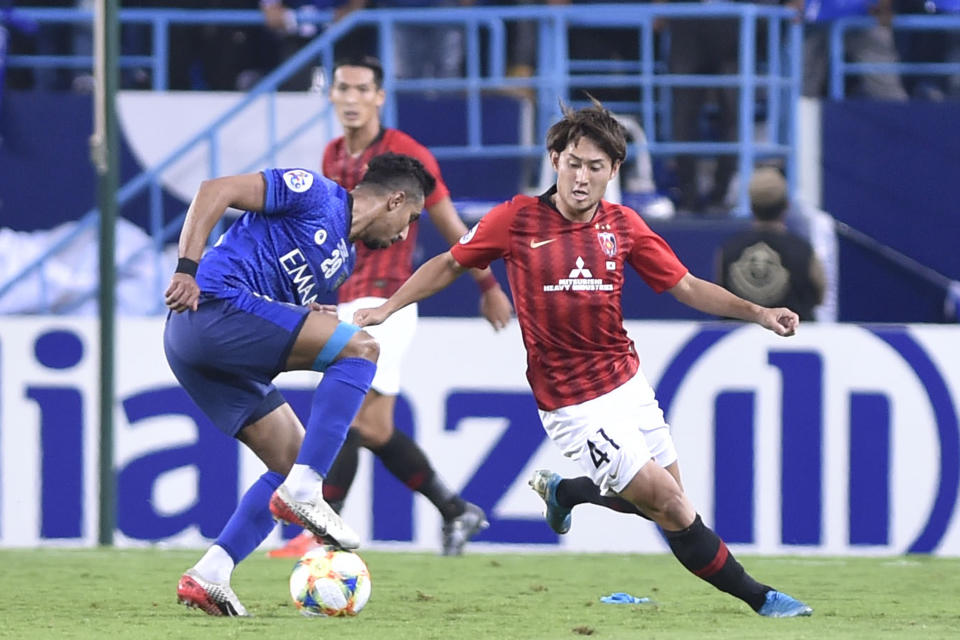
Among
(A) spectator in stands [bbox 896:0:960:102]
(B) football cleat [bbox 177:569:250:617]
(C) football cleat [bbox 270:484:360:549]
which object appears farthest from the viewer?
(A) spectator in stands [bbox 896:0:960:102]

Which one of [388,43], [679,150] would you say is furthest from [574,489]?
[388,43]

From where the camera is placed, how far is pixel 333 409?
620cm

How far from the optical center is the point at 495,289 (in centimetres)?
827

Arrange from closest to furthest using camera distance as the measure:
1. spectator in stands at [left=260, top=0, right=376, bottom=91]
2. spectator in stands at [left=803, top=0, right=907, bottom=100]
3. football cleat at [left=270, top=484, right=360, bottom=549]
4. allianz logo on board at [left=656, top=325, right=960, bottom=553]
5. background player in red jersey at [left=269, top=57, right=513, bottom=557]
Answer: football cleat at [left=270, top=484, right=360, bottom=549] → background player in red jersey at [left=269, top=57, right=513, bottom=557] → allianz logo on board at [left=656, top=325, right=960, bottom=553] → spectator in stands at [left=803, top=0, right=907, bottom=100] → spectator in stands at [left=260, top=0, right=376, bottom=91]

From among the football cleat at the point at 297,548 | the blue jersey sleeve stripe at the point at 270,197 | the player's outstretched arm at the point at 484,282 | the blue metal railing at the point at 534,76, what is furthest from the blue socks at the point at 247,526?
the blue metal railing at the point at 534,76

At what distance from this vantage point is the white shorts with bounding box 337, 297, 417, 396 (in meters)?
8.45

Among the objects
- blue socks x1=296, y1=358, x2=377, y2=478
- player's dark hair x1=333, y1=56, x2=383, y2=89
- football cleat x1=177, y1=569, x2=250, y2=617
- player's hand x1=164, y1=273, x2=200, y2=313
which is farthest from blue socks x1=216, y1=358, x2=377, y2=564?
player's dark hair x1=333, y1=56, x2=383, y2=89

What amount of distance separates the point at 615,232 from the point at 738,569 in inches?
49.0

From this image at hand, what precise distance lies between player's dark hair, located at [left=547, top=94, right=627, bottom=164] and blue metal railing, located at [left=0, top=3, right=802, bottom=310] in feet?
16.8

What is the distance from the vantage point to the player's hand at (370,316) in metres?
6.56

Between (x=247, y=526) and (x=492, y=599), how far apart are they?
121 cm

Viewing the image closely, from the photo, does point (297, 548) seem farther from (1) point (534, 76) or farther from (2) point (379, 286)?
(1) point (534, 76)

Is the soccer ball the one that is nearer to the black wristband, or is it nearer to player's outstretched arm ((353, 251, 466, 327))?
player's outstretched arm ((353, 251, 466, 327))

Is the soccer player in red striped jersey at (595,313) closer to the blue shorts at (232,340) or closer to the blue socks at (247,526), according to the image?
the blue shorts at (232,340)
